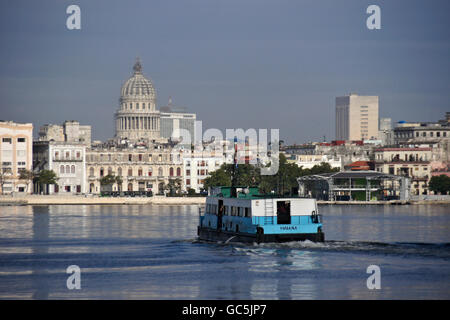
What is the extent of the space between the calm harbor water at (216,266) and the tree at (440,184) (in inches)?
4058

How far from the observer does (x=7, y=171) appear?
541 ft

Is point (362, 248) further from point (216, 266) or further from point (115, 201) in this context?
point (115, 201)

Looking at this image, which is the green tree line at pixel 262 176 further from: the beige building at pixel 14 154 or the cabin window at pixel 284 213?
the cabin window at pixel 284 213

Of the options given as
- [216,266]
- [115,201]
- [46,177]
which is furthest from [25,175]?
[216,266]

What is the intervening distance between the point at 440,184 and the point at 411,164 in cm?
1264

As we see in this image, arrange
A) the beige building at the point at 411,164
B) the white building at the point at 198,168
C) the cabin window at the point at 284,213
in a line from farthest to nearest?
the white building at the point at 198,168
the beige building at the point at 411,164
the cabin window at the point at 284,213

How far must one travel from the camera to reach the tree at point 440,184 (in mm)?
172625

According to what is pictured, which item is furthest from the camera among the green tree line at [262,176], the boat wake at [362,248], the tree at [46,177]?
the tree at [46,177]

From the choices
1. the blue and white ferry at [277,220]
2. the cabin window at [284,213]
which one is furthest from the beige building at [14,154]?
the cabin window at [284,213]

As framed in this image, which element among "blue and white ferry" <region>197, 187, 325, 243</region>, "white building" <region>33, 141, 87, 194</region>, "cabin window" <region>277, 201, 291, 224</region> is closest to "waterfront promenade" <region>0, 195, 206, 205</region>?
"white building" <region>33, 141, 87, 194</region>
